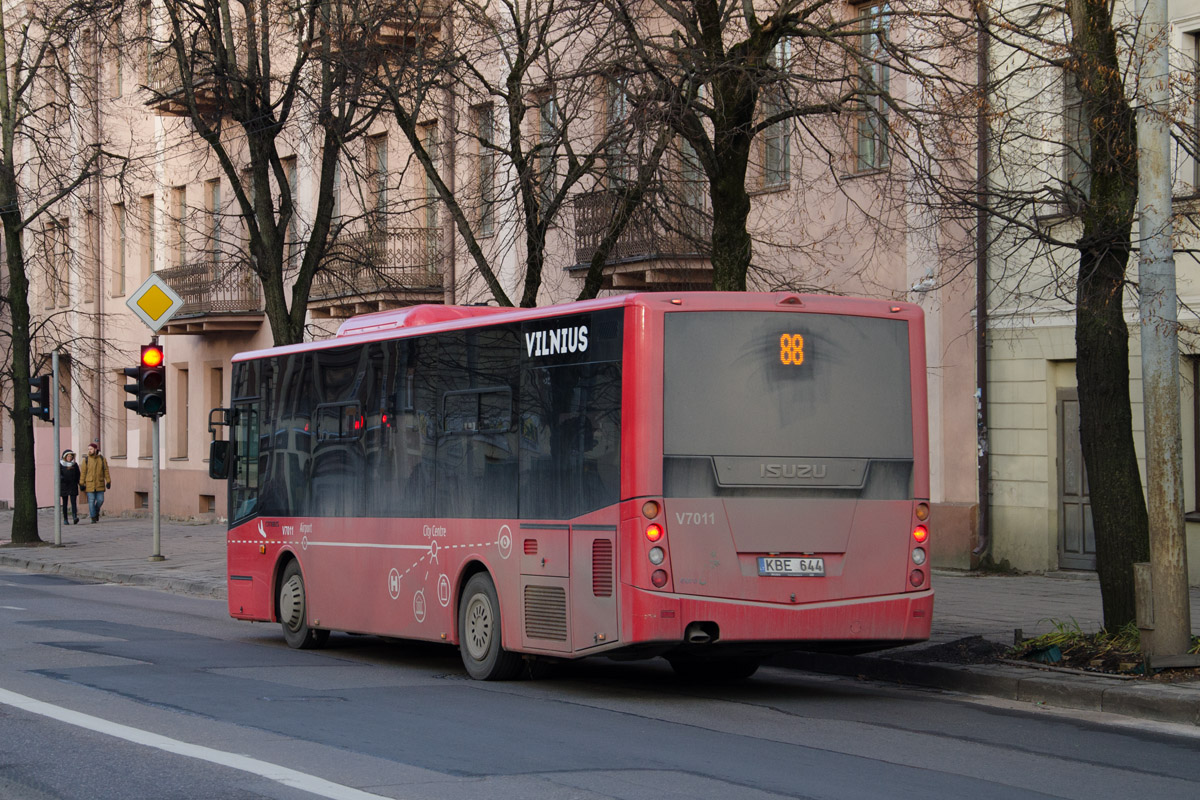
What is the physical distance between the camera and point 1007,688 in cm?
1158

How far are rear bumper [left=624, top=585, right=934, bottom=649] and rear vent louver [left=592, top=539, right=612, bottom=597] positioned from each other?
9.0 inches

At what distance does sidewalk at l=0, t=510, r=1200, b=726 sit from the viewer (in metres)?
10.9

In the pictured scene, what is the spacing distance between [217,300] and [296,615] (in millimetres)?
22528

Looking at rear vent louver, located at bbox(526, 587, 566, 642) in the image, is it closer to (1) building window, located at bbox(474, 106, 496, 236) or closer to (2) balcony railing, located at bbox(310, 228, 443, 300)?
(1) building window, located at bbox(474, 106, 496, 236)

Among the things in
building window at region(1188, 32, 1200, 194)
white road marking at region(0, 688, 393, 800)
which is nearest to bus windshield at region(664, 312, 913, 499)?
building window at region(1188, 32, 1200, 194)

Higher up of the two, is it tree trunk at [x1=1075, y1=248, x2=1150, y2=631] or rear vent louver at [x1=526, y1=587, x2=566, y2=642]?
tree trunk at [x1=1075, y1=248, x2=1150, y2=631]

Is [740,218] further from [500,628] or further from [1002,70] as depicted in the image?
[1002,70]

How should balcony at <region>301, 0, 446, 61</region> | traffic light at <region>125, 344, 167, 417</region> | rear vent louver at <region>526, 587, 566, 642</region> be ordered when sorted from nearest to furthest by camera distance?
1. rear vent louver at <region>526, 587, 566, 642</region>
2. balcony at <region>301, 0, 446, 61</region>
3. traffic light at <region>125, 344, 167, 417</region>

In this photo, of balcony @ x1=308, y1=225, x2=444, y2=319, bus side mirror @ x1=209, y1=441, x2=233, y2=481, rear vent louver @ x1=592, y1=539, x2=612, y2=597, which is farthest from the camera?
balcony @ x1=308, y1=225, x2=444, y2=319

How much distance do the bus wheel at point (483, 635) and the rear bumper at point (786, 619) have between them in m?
1.75

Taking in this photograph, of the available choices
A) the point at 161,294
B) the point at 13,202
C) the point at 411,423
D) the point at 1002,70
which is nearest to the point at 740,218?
the point at 411,423

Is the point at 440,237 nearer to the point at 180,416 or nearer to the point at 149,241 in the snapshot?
the point at 180,416

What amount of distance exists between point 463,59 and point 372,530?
19.9ft

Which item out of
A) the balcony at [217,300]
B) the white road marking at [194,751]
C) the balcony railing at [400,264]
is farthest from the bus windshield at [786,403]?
the balcony at [217,300]
